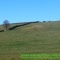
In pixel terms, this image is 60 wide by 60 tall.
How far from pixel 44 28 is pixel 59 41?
22.2m

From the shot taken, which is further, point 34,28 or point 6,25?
point 6,25

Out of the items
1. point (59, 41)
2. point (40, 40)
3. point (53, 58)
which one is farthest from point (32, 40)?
point (53, 58)

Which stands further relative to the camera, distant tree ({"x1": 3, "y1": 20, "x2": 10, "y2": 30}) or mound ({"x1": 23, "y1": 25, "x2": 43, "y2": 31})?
distant tree ({"x1": 3, "y1": 20, "x2": 10, "y2": 30})

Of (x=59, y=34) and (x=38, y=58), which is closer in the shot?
(x=38, y=58)

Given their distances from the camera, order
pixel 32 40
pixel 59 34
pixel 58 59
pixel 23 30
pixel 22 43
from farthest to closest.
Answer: pixel 23 30 < pixel 59 34 < pixel 32 40 < pixel 22 43 < pixel 58 59

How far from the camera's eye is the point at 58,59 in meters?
26.2

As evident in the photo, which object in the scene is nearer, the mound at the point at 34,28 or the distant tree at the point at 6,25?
the mound at the point at 34,28

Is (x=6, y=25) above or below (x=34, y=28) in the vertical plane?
above

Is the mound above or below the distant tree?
below

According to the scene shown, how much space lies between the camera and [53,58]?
26891 mm

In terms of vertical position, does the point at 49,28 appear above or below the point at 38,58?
above

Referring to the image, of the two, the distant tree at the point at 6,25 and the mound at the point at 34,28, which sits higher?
the distant tree at the point at 6,25

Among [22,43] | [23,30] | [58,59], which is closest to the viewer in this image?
[58,59]

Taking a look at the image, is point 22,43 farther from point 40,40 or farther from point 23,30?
point 23,30
